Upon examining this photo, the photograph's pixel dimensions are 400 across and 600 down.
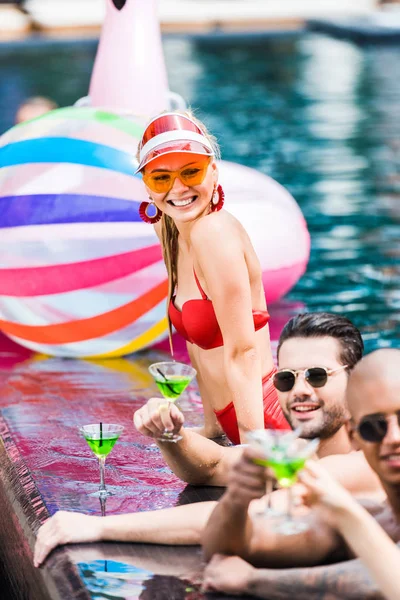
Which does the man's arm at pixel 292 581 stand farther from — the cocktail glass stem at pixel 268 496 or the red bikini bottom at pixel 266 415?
the red bikini bottom at pixel 266 415

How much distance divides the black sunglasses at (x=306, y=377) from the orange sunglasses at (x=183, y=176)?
0.76 meters

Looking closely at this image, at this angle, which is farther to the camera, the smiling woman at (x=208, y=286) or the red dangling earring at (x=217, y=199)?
the red dangling earring at (x=217, y=199)

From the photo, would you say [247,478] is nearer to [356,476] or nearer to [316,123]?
[356,476]

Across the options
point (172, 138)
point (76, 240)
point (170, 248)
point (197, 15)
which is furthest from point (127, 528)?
point (197, 15)

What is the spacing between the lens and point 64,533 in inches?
131

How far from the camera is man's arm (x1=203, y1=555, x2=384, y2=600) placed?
8.95ft

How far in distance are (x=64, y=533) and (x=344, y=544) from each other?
86 centimetres

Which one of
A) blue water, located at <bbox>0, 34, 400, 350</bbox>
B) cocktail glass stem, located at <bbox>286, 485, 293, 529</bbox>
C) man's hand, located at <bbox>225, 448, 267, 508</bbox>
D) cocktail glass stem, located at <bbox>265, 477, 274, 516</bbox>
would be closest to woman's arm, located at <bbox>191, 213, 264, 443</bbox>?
cocktail glass stem, located at <bbox>265, 477, 274, 516</bbox>

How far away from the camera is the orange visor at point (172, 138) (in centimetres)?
375

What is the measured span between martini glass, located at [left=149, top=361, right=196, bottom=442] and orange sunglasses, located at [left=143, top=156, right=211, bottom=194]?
66 cm

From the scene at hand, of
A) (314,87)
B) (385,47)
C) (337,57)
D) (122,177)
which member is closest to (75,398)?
(122,177)

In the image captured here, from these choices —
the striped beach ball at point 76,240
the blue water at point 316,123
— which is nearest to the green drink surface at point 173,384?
the striped beach ball at point 76,240

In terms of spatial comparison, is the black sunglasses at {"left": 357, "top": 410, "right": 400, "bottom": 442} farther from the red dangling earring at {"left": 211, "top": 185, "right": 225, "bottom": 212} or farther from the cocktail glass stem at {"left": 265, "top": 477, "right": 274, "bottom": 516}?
the red dangling earring at {"left": 211, "top": 185, "right": 225, "bottom": 212}

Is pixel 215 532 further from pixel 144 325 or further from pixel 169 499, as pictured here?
pixel 144 325
